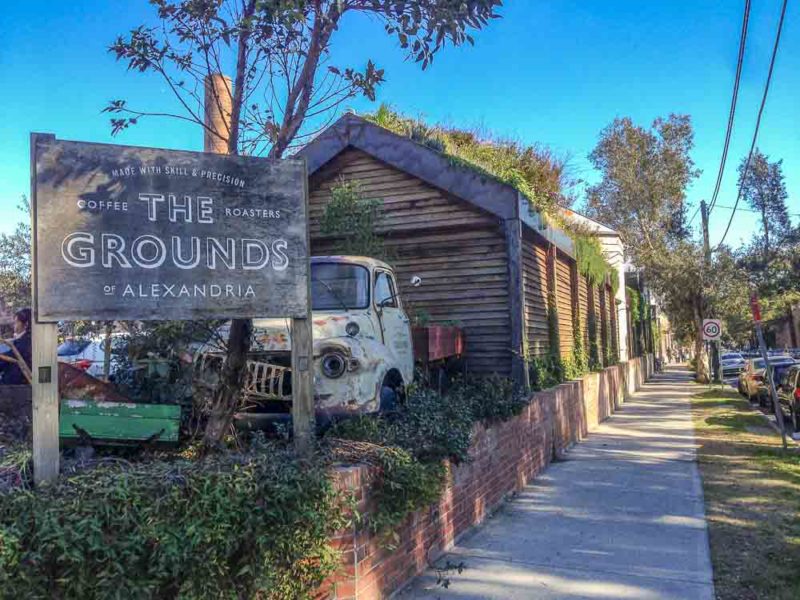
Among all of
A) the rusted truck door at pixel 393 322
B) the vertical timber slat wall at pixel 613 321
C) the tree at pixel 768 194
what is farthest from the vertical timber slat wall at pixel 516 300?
the tree at pixel 768 194

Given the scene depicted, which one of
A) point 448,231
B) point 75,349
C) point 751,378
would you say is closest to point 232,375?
point 75,349

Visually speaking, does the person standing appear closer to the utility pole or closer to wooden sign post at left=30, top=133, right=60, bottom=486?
wooden sign post at left=30, top=133, right=60, bottom=486

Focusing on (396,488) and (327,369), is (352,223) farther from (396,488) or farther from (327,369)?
(396,488)

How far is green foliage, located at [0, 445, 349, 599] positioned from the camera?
3357 mm

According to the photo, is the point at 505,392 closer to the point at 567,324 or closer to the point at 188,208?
the point at 188,208

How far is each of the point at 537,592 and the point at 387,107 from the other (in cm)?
942

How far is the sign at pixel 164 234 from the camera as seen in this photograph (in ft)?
13.6

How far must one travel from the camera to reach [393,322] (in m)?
7.53

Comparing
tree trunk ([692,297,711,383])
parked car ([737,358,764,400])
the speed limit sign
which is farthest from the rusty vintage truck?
tree trunk ([692,297,711,383])

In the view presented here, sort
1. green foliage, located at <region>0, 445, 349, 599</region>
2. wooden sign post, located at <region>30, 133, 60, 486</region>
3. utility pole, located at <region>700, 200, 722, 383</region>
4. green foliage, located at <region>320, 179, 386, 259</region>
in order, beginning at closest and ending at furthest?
green foliage, located at <region>0, 445, 349, 599</region> → wooden sign post, located at <region>30, 133, 60, 486</region> → green foliage, located at <region>320, 179, 386, 259</region> → utility pole, located at <region>700, 200, 722, 383</region>

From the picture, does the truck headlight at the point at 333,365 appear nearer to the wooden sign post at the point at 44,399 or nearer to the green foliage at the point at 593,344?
the wooden sign post at the point at 44,399

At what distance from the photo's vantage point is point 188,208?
4.56 m

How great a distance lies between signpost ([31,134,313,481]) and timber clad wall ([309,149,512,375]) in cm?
592

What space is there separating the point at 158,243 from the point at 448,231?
7268 mm
